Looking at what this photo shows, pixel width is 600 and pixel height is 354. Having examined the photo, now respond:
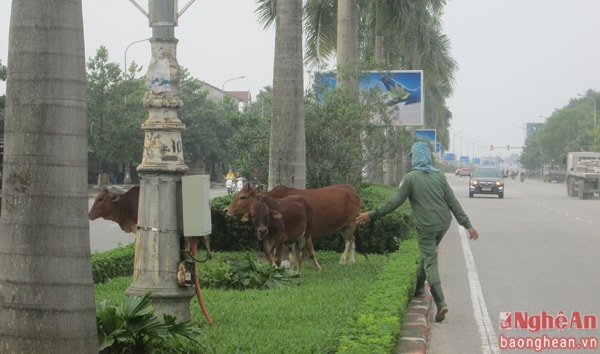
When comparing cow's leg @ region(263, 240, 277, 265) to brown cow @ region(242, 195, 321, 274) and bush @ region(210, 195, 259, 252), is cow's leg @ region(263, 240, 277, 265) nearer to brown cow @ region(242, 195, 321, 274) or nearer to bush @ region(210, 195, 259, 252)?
brown cow @ region(242, 195, 321, 274)

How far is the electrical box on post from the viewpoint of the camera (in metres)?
7.57

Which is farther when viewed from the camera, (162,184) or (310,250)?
(310,250)

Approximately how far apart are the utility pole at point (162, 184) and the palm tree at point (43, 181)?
8.47 ft

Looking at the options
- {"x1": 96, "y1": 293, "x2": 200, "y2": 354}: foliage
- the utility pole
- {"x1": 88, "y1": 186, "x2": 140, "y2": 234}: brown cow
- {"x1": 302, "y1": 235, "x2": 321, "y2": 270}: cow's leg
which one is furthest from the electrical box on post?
{"x1": 302, "y1": 235, "x2": 321, "y2": 270}: cow's leg

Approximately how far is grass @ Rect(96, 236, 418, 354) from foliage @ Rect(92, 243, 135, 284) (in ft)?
0.87

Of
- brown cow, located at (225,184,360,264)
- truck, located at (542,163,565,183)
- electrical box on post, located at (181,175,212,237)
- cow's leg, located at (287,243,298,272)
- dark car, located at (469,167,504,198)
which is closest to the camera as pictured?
electrical box on post, located at (181,175,212,237)

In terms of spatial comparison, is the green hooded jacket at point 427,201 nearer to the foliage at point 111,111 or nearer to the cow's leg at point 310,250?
the cow's leg at point 310,250

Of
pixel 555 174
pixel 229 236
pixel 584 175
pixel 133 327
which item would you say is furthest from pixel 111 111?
pixel 555 174

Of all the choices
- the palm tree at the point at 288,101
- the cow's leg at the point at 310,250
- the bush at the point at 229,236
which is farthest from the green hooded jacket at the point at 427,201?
the bush at the point at 229,236

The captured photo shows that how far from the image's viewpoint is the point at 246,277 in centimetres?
1093

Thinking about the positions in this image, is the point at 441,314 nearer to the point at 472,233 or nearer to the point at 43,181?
the point at 472,233

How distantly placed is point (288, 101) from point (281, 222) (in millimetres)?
3460

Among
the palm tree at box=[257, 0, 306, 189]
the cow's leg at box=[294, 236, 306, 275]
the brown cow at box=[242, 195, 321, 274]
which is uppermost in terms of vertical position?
the palm tree at box=[257, 0, 306, 189]

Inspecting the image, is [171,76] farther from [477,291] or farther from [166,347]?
[477,291]
